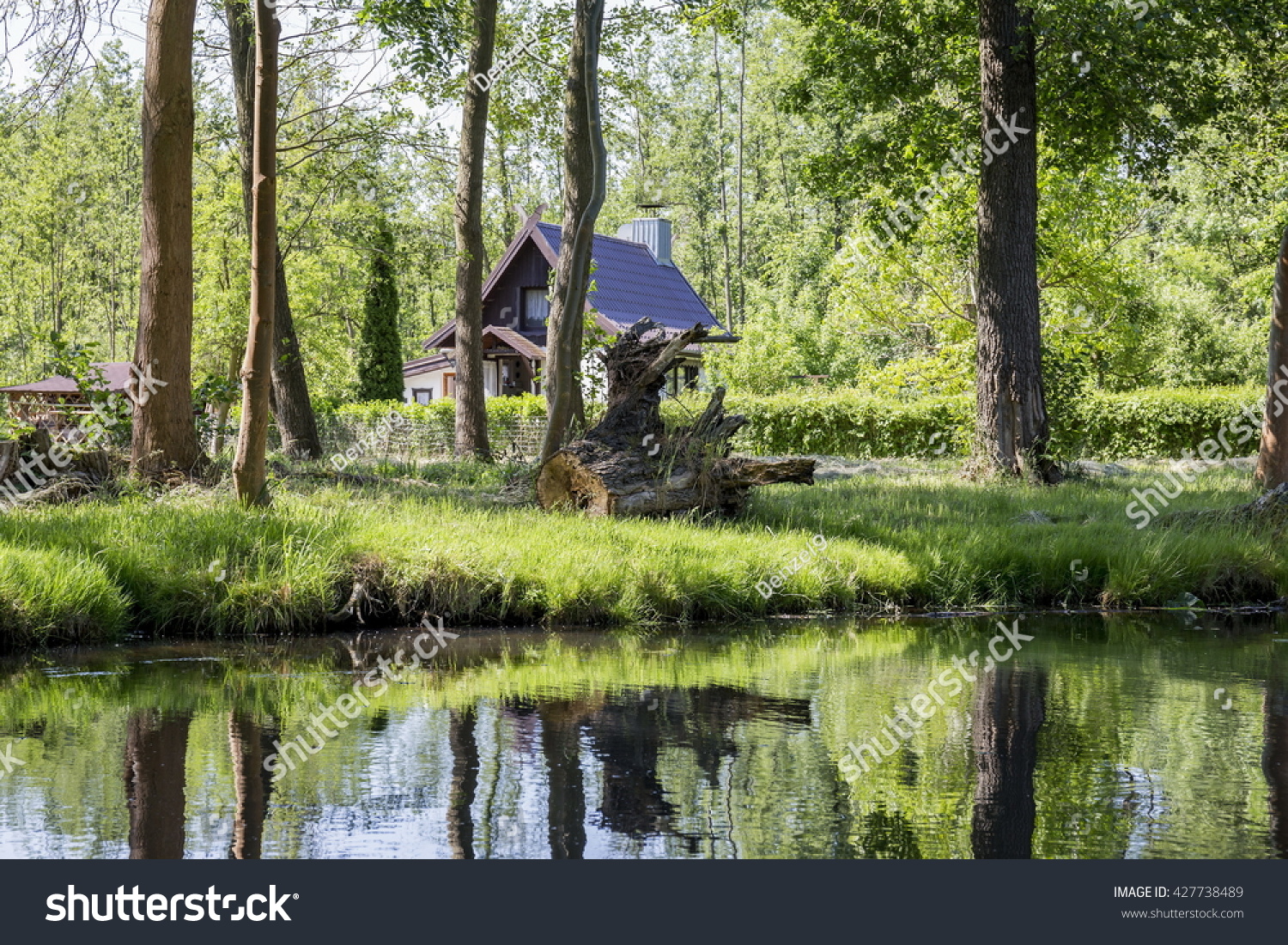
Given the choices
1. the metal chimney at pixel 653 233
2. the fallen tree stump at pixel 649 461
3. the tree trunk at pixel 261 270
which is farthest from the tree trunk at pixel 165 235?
the metal chimney at pixel 653 233

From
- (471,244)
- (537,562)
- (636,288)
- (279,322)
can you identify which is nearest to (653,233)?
(636,288)

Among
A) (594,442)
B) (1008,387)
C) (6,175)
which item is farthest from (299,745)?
(6,175)

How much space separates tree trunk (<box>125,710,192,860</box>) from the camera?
4.35 m

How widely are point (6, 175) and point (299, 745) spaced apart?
51.8 metres

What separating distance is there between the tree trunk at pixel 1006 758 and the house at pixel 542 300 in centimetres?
2974

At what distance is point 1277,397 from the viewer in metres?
15.0

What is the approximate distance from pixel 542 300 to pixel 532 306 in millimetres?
381

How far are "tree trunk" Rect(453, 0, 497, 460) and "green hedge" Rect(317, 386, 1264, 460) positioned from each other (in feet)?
21.9

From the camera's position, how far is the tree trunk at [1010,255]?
16.6 m

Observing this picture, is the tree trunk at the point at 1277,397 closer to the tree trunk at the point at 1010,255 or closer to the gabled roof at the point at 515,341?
the tree trunk at the point at 1010,255

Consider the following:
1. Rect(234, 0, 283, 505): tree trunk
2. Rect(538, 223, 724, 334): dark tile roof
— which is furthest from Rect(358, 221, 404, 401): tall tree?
Rect(234, 0, 283, 505): tree trunk

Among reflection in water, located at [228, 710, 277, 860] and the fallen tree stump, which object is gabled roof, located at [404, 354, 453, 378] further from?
reflection in water, located at [228, 710, 277, 860]

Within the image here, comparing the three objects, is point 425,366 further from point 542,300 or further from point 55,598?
point 55,598

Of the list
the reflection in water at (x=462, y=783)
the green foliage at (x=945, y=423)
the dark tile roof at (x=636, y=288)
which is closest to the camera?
the reflection in water at (x=462, y=783)
